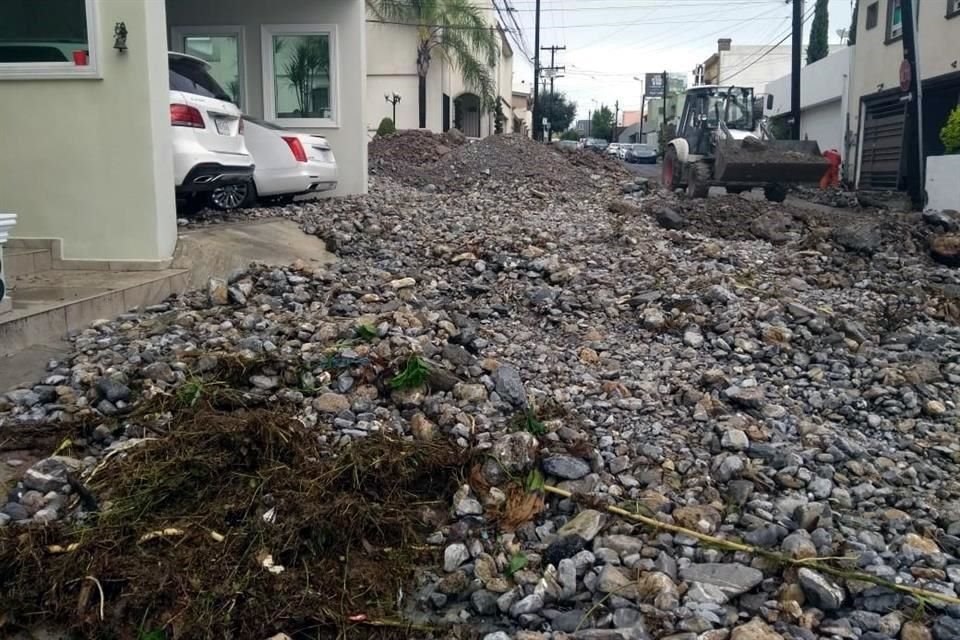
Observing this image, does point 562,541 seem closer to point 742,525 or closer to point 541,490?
point 541,490

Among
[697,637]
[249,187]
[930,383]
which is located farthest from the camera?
[249,187]

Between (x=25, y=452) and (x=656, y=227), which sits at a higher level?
(x=656, y=227)

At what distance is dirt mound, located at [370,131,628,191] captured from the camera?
48.3 feet

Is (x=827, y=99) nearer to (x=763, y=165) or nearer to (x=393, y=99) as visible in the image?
(x=393, y=99)

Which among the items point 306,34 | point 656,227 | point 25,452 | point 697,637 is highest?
point 306,34

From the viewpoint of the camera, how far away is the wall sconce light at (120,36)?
21.8 ft

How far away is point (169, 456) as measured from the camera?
408cm

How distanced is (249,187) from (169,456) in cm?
670

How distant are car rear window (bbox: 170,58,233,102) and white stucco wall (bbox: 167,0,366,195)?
3051 mm

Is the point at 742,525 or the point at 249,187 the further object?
the point at 249,187

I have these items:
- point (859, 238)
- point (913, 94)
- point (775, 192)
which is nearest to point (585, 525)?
point (859, 238)

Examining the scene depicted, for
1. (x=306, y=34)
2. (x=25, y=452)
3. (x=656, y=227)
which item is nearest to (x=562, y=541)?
(x=25, y=452)

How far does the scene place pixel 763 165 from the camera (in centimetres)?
1445

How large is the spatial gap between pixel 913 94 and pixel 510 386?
1317 centimetres
